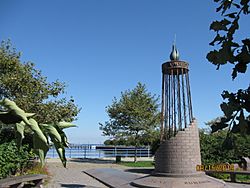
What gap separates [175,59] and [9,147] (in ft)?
23.2

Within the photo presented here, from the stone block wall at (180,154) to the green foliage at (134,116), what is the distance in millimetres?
14385

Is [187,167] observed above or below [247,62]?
below

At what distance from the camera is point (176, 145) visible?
10914 millimetres

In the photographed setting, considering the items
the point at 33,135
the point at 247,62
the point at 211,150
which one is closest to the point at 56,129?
the point at 33,135

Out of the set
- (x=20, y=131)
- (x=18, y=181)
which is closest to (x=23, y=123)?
(x=20, y=131)

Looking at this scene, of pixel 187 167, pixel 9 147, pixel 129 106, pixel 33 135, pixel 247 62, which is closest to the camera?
pixel 33 135

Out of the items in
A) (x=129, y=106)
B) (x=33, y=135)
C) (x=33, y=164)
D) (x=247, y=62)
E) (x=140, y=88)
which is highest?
(x=140, y=88)

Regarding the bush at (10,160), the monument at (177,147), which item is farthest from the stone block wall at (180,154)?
the bush at (10,160)

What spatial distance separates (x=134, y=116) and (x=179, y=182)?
1626 cm

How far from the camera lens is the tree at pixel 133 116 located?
1025 inches

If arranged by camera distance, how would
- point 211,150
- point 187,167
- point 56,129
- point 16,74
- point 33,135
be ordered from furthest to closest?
point 211,150 → point 16,74 → point 187,167 → point 56,129 → point 33,135

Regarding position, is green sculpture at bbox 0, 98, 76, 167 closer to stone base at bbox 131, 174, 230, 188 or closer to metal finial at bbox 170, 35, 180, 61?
stone base at bbox 131, 174, 230, 188

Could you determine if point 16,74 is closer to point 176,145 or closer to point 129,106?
point 176,145

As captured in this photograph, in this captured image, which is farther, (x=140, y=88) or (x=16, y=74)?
(x=140, y=88)
